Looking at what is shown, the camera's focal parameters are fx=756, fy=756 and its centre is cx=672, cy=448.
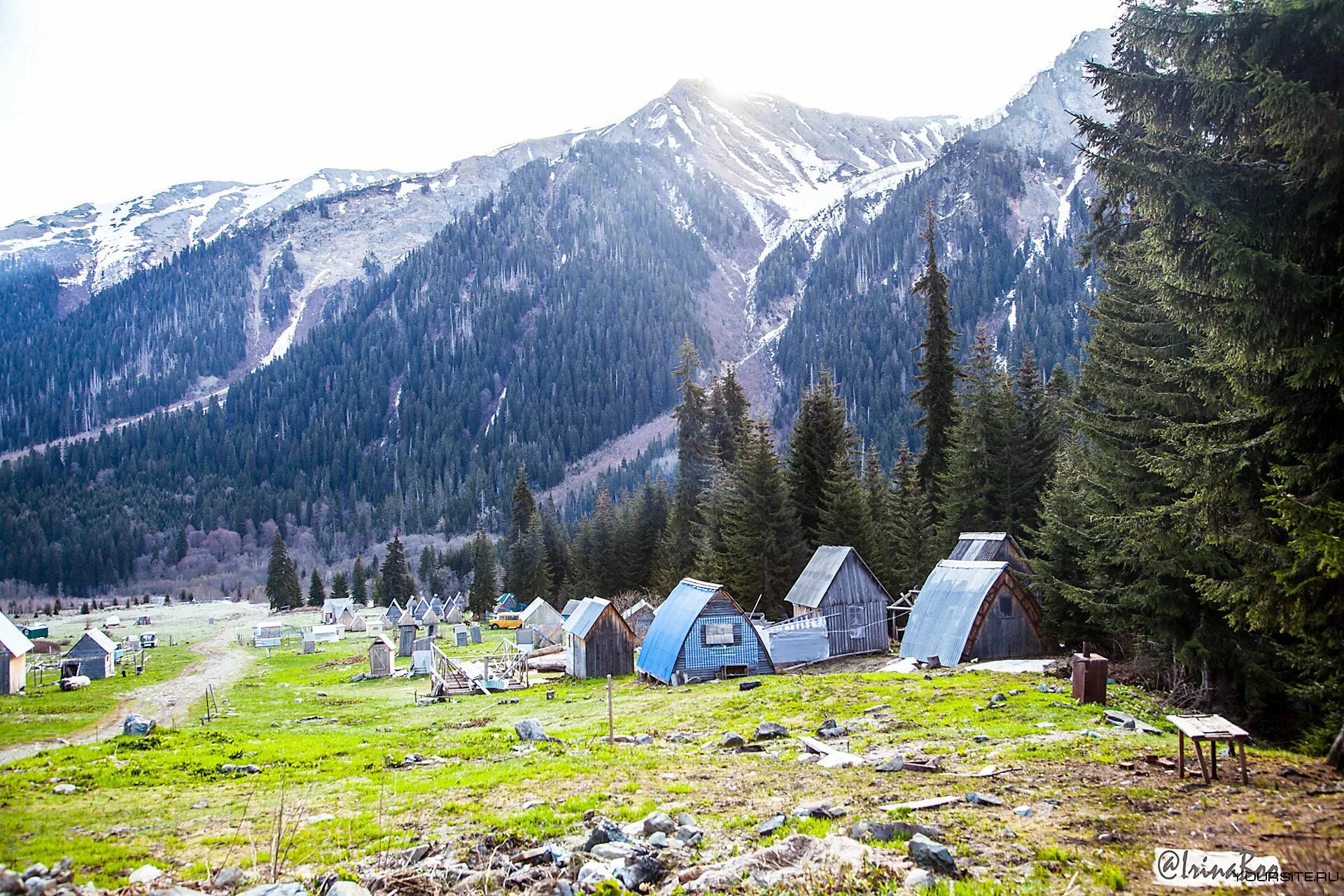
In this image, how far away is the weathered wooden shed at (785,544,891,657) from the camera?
123ft

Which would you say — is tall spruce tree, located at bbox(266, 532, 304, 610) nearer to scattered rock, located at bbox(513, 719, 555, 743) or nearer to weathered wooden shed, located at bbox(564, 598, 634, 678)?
weathered wooden shed, located at bbox(564, 598, 634, 678)

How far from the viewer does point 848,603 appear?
1486 inches

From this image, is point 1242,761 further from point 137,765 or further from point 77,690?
point 77,690

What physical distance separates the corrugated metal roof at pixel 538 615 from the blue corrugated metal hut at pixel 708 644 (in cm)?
3107

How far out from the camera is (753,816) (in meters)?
10.7

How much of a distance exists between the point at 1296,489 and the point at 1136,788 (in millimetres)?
4731

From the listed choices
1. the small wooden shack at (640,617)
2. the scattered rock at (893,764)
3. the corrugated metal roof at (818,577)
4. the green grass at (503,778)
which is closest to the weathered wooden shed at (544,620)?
the small wooden shack at (640,617)

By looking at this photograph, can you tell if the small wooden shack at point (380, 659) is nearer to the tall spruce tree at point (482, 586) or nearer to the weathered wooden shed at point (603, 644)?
the weathered wooden shed at point (603, 644)

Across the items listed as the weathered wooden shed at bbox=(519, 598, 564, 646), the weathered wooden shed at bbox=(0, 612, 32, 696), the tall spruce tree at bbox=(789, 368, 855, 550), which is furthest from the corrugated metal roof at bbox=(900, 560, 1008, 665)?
the weathered wooden shed at bbox=(0, 612, 32, 696)

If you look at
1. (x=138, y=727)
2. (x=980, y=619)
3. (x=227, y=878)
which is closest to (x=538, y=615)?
(x=138, y=727)

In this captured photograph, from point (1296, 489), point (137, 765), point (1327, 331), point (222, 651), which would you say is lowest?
point (222, 651)

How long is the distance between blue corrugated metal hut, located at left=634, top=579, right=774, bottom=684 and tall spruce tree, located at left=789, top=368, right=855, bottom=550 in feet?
51.4

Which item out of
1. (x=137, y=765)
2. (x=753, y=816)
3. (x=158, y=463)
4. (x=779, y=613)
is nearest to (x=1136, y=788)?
(x=753, y=816)

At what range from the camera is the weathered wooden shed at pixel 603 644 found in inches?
1519
